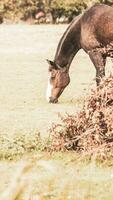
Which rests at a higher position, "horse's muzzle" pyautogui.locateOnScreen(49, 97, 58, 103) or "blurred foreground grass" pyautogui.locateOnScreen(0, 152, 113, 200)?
"blurred foreground grass" pyautogui.locateOnScreen(0, 152, 113, 200)

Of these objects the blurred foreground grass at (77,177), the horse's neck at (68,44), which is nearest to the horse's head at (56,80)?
the horse's neck at (68,44)

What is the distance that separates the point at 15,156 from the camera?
7.39 m

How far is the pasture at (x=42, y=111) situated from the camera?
436cm

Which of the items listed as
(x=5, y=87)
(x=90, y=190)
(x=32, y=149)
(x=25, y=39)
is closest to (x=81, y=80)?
(x=5, y=87)

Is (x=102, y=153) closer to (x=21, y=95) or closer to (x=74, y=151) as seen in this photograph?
(x=74, y=151)

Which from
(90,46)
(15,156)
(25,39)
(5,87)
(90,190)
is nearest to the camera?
(90,190)

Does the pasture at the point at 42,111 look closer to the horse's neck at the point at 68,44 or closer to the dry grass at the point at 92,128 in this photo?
the dry grass at the point at 92,128

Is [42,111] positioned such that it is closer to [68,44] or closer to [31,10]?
[68,44]

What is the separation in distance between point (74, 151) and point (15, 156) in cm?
68

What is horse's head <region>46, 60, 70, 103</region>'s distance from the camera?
43.5 ft

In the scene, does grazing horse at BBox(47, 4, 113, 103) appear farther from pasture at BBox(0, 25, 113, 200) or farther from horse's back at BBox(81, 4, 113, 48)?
pasture at BBox(0, 25, 113, 200)

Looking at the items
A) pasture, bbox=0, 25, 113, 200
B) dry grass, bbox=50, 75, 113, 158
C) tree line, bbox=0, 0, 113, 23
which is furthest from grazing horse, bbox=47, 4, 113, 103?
tree line, bbox=0, 0, 113, 23

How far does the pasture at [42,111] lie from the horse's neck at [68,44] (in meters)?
0.78

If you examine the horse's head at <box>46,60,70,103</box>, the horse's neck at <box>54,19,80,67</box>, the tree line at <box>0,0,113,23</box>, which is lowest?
the tree line at <box>0,0,113,23</box>
